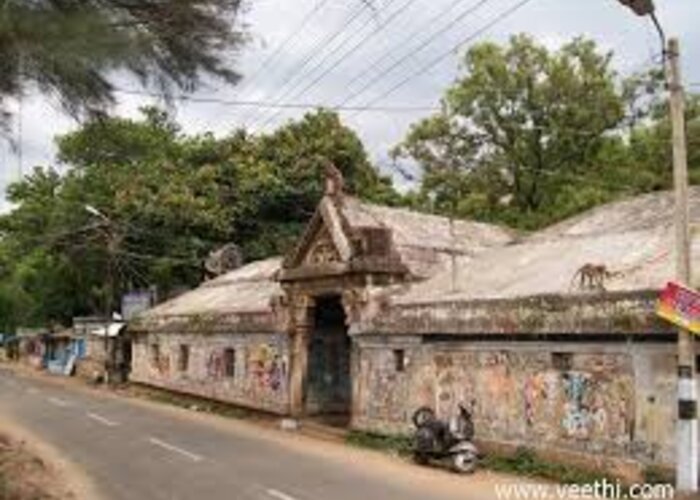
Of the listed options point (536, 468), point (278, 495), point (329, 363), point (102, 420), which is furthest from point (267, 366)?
point (278, 495)

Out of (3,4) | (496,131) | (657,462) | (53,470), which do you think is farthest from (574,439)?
(496,131)

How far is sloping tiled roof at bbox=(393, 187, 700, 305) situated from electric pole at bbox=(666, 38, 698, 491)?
1967mm

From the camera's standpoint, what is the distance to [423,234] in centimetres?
2972

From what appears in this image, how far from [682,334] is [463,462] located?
5.39 m

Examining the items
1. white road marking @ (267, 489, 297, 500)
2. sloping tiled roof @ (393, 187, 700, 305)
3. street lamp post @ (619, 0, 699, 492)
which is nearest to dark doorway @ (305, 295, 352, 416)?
sloping tiled roof @ (393, 187, 700, 305)

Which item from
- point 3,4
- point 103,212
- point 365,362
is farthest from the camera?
point 103,212

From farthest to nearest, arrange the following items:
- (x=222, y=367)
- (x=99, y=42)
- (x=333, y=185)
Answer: (x=222, y=367) → (x=333, y=185) → (x=99, y=42)

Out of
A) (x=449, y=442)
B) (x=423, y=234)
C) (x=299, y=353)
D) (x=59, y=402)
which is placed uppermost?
(x=423, y=234)

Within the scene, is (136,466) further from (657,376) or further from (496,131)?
(496,131)

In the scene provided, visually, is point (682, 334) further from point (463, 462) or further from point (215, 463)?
point (215, 463)

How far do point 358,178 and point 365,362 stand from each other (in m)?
25.5

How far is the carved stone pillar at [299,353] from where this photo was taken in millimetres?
29203

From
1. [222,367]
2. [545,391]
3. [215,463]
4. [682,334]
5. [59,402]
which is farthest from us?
[59,402]

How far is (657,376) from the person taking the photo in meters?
17.3
